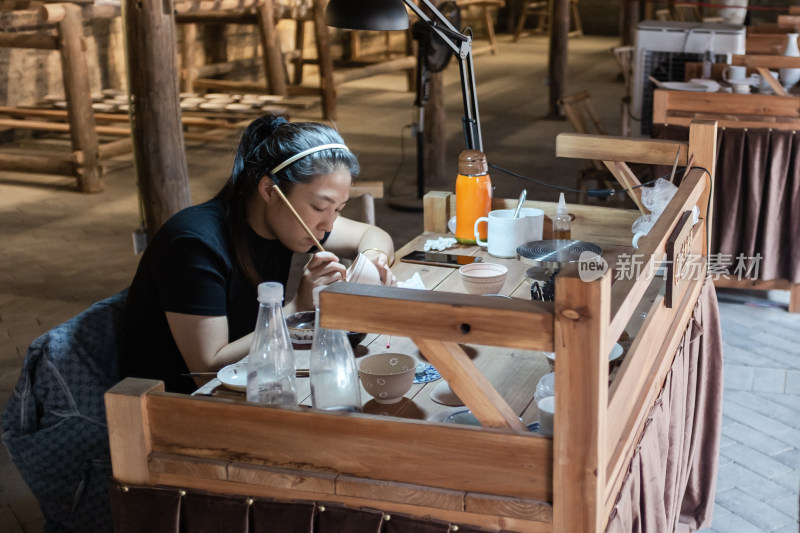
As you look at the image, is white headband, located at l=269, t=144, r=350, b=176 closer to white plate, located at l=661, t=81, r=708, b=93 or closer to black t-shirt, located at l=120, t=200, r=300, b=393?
black t-shirt, located at l=120, t=200, r=300, b=393

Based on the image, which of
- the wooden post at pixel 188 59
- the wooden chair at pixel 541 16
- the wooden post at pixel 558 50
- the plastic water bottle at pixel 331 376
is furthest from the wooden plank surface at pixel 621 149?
the wooden chair at pixel 541 16

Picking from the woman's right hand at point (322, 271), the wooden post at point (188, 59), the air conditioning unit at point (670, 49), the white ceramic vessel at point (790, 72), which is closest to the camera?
the woman's right hand at point (322, 271)

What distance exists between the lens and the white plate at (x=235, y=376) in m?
1.84

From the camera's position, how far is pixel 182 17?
8.21 metres

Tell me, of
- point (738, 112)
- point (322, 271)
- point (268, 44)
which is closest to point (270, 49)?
point (268, 44)

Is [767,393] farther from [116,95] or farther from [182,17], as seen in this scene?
[182,17]

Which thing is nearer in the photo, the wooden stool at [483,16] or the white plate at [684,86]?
the white plate at [684,86]

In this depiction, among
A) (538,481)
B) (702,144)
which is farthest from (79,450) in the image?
(702,144)

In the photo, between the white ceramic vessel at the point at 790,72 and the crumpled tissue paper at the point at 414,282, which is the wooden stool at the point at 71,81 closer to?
the white ceramic vessel at the point at 790,72

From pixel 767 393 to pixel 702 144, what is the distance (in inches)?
56.1

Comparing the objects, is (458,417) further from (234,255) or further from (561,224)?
(561,224)

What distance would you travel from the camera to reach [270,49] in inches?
337

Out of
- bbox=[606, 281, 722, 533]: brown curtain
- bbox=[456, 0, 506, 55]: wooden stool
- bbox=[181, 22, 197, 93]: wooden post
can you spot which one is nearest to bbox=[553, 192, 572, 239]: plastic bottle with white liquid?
bbox=[606, 281, 722, 533]: brown curtain

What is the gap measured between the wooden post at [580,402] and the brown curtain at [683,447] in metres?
0.17
